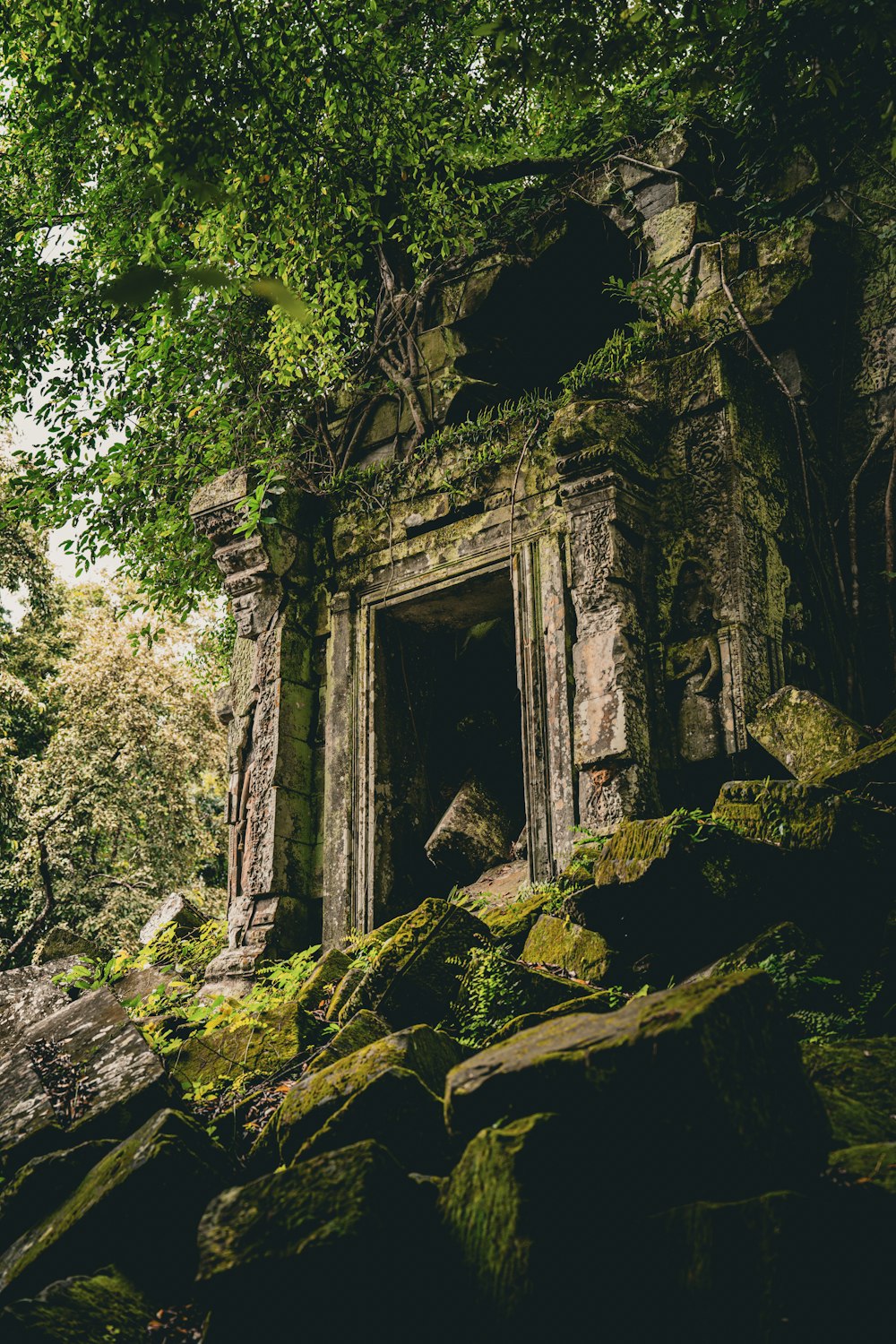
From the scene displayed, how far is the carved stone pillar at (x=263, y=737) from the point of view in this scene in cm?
750

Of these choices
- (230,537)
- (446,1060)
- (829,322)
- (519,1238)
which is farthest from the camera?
(230,537)

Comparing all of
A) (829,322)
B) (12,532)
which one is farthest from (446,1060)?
(12,532)

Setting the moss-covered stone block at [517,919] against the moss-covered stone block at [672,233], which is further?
the moss-covered stone block at [672,233]

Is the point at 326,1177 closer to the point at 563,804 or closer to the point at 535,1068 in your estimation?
the point at 535,1068

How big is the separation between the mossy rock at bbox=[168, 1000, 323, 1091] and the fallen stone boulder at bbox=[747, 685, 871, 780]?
2641 millimetres

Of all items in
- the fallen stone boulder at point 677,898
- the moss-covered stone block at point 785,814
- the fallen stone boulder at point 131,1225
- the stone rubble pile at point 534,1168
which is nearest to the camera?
the stone rubble pile at point 534,1168

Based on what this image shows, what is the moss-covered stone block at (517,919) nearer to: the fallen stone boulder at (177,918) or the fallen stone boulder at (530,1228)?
the fallen stone boulder at (530,1228)

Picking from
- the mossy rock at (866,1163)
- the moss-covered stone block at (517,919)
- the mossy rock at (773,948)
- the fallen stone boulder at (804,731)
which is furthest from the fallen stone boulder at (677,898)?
the mossy rock at (866,1163)

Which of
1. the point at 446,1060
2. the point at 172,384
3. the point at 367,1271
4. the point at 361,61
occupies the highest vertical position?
the point at 361,61

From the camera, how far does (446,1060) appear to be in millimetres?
3773

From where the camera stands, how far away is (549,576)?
7.01 m

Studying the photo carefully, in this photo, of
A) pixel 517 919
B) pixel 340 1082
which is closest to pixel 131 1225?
pixel 340 1082

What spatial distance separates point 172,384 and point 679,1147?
809 cm

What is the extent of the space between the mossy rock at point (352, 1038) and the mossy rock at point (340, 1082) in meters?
0.39
